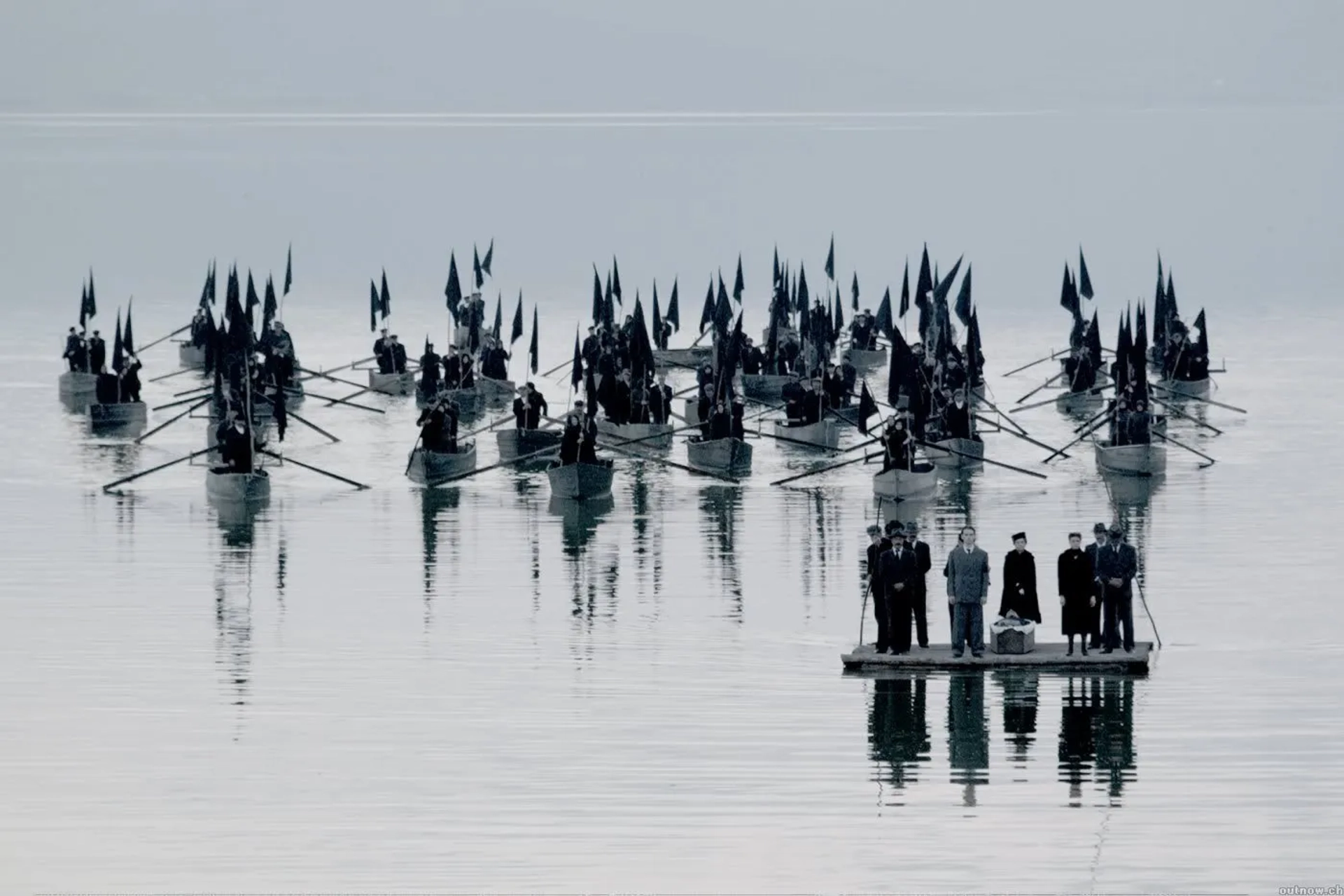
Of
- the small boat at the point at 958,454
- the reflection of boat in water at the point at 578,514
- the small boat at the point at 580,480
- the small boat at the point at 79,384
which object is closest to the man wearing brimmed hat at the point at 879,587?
the reflection of boat in water at the point at 578,514

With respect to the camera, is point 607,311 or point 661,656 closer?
point 661,656

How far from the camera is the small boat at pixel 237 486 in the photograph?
49.8m

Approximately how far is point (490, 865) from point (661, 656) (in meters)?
9.88

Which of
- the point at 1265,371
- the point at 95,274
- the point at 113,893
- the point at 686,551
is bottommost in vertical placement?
the point at 113,893

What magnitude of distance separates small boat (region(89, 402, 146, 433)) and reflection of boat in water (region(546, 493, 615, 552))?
598 inches

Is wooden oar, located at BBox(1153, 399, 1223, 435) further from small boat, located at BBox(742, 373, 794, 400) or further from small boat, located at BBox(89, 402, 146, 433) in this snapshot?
small boat, located at BBox(89, 402, 146, 433)

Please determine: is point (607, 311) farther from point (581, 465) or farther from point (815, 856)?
point (815, 856)

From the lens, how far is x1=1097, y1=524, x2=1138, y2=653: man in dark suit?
31234 millimetres

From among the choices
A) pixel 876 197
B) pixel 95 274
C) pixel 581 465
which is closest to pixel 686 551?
pixel 581 465

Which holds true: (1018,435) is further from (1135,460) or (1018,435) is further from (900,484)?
(900,484)

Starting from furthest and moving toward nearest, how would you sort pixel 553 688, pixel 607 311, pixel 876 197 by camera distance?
pixel 876 197 < pixel 607 311 < pixel 553 688

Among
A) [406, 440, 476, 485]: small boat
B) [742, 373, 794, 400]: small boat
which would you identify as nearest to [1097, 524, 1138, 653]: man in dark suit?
[406, 440, 476, 485]: small boat

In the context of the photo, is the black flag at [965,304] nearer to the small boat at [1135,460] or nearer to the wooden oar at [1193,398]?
the small boat at [1135,460]

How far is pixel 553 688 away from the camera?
1332 inches
